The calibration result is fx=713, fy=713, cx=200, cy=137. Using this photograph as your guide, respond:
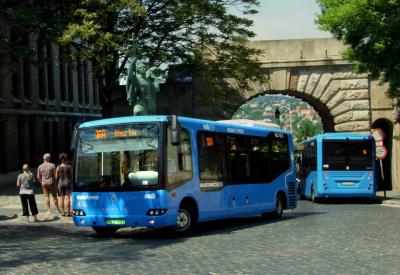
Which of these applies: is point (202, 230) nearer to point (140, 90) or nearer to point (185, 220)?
point (185, 220)

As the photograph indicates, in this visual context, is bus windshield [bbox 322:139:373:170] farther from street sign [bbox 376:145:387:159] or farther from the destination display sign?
the destination display sign

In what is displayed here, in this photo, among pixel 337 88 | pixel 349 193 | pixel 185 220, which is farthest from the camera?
pixel 337 88

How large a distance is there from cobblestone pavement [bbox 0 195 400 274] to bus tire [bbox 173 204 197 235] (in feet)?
1.08

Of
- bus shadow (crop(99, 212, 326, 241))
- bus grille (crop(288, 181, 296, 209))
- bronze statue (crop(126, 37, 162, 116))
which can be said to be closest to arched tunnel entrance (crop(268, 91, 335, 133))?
bus grille (crop(288, 181, 296, 209))

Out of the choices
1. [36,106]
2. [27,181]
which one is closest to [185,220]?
[27,181]

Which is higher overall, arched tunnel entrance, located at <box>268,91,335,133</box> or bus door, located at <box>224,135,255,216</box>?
arched tunnel entrance, located at <box>268,91,335,133</box>

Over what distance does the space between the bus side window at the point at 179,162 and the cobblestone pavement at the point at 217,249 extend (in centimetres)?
122

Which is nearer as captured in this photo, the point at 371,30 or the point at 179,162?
the point at 179,162

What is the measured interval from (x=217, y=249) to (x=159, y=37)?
20159 mm

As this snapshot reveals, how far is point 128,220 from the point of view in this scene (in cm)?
1455

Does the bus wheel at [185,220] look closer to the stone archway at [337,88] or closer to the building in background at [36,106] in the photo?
the building in background at [36,106]

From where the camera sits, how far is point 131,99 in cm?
2078

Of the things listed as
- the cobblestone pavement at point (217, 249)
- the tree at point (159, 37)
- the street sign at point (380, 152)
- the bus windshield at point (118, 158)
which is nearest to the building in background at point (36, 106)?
the tree at point (159, 37)

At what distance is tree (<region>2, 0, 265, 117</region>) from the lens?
28156mm
